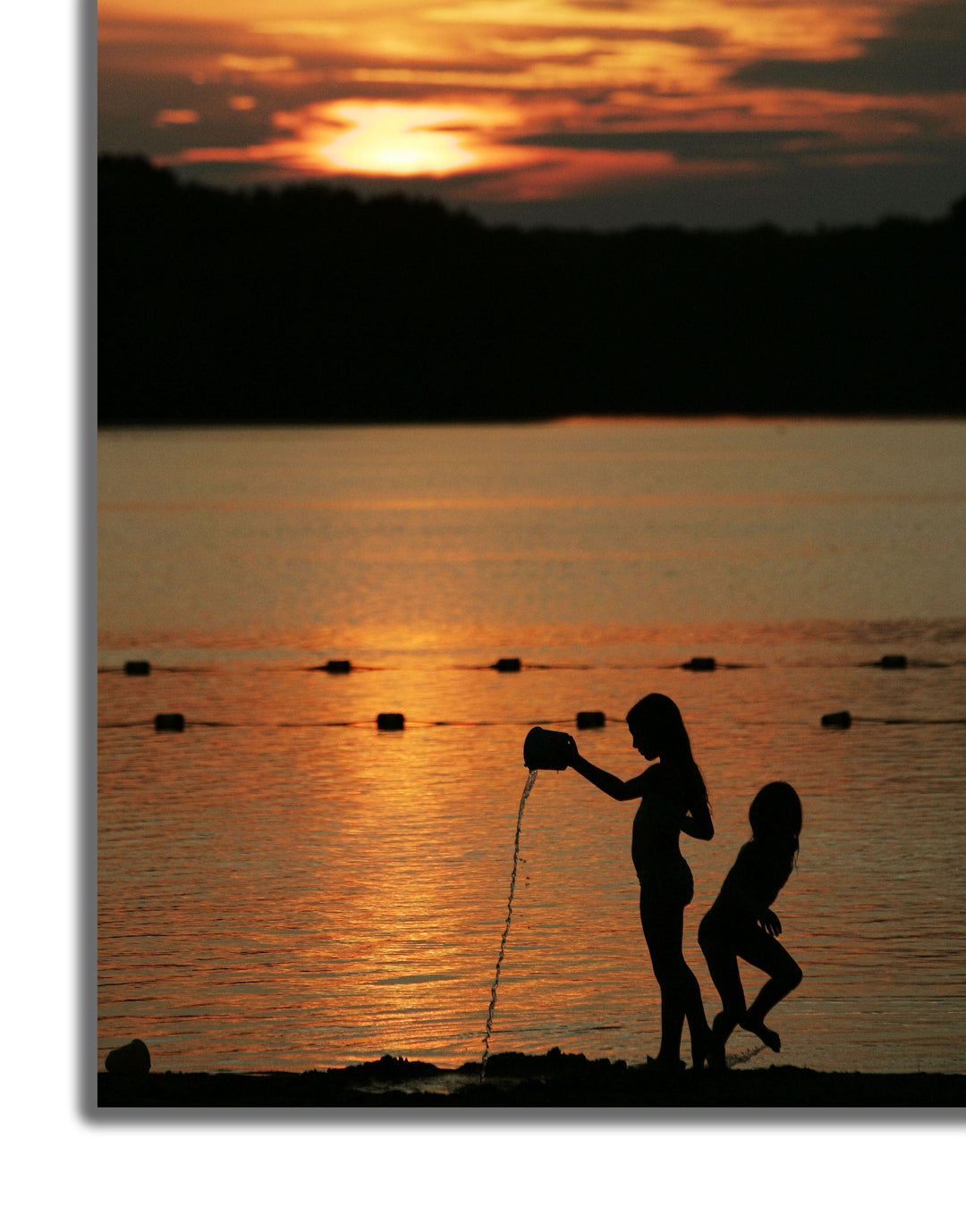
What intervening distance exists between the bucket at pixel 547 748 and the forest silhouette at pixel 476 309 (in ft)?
96.0

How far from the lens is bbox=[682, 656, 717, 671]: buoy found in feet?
67.2

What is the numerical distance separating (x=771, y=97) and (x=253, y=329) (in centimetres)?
4694

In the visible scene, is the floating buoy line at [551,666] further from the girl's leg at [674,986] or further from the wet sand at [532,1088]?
the girl's leg at [674,986]

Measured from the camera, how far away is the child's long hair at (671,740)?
6.82m

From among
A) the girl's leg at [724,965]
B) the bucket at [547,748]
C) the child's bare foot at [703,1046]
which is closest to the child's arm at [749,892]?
the girl's leg at [724,965]

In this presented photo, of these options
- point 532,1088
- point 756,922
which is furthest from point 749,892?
point 532,1088

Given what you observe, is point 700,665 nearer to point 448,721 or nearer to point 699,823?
point 448,721

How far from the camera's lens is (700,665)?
806 inches

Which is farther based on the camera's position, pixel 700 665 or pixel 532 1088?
pixel 700 665

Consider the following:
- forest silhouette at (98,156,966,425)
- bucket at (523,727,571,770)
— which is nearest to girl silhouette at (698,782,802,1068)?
bucket at (523,727,571,770)

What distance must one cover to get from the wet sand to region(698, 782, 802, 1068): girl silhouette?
0.24 metres

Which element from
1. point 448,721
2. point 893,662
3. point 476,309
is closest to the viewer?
point 448,721

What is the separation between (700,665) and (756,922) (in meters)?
13.5

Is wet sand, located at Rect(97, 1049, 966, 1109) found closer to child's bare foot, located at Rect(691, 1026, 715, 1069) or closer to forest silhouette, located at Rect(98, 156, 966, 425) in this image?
child's bare foot, located at Rect(691, 1026, 715, 1069)
